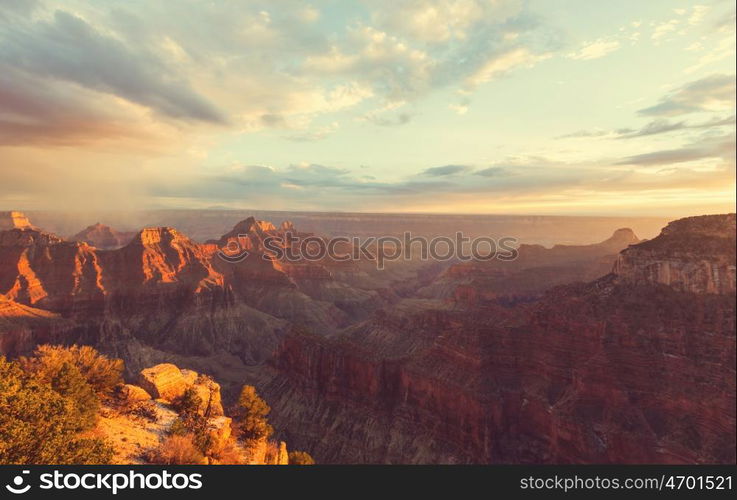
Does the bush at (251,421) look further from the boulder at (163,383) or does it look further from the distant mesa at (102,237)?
the distant mesa at (102,237)

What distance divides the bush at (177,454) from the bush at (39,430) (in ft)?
6.83

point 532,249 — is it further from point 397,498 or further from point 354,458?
point 397,498

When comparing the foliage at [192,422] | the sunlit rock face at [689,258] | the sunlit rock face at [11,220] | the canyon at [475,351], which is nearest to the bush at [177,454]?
the foliage at [192,422]

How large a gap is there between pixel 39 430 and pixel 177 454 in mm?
5107

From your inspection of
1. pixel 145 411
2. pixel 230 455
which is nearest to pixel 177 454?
pixel 230 455

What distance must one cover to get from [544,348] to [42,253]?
103991 mm

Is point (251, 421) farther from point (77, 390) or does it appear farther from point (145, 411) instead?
point (77, 390)

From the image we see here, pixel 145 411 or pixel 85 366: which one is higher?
pixel 85 366

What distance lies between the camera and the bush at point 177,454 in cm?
1562

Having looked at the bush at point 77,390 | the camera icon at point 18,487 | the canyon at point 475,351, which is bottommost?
the canyon at point 475,351

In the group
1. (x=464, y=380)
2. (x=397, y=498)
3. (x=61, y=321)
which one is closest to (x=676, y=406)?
(x=464, y=380)

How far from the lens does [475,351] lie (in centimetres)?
4425

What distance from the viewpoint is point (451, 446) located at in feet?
131

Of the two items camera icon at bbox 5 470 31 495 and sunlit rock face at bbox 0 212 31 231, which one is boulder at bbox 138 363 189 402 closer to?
camera icon at bbox 5 470 31 495
